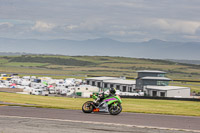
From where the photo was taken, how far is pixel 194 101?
2122 inches

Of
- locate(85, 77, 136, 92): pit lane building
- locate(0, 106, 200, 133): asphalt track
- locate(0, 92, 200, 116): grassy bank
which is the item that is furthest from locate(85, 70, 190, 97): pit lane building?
locate(0, 106, 200, 133): asphalt track

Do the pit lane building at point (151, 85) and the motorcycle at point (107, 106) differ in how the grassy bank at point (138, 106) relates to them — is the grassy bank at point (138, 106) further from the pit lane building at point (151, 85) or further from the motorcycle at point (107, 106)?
the pit lane building at point (151, 85)

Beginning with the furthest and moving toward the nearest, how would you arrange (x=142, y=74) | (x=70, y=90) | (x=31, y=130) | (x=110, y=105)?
(x=142, y=74), (x=70, y=90), (x=110, y=105), (x=31, y=130)

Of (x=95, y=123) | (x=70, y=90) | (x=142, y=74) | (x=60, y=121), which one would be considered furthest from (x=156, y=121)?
(x=142, y=74)

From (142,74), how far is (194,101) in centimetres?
4151

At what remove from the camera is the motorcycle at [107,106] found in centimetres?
2066

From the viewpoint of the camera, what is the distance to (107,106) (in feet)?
68.3

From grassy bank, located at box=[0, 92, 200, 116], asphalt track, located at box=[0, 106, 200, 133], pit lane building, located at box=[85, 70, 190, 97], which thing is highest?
pit lane building, located at box=[85, 70, 190, 97]

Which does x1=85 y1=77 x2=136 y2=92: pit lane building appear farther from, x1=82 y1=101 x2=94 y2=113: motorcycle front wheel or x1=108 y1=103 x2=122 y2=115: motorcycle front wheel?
x1=108 y1=103 x2=122 y2=115: motorcycle front wheel

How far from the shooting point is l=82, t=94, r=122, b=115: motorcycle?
2066 cm

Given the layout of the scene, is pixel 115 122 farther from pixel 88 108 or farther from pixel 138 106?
pixel 138 106

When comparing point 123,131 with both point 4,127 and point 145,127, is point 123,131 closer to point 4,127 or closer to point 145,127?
point 145,127

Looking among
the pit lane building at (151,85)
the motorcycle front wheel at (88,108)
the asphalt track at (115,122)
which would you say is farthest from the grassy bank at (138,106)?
the pit lane building at (151,85)

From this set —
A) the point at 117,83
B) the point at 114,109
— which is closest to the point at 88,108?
the point at 114,109
